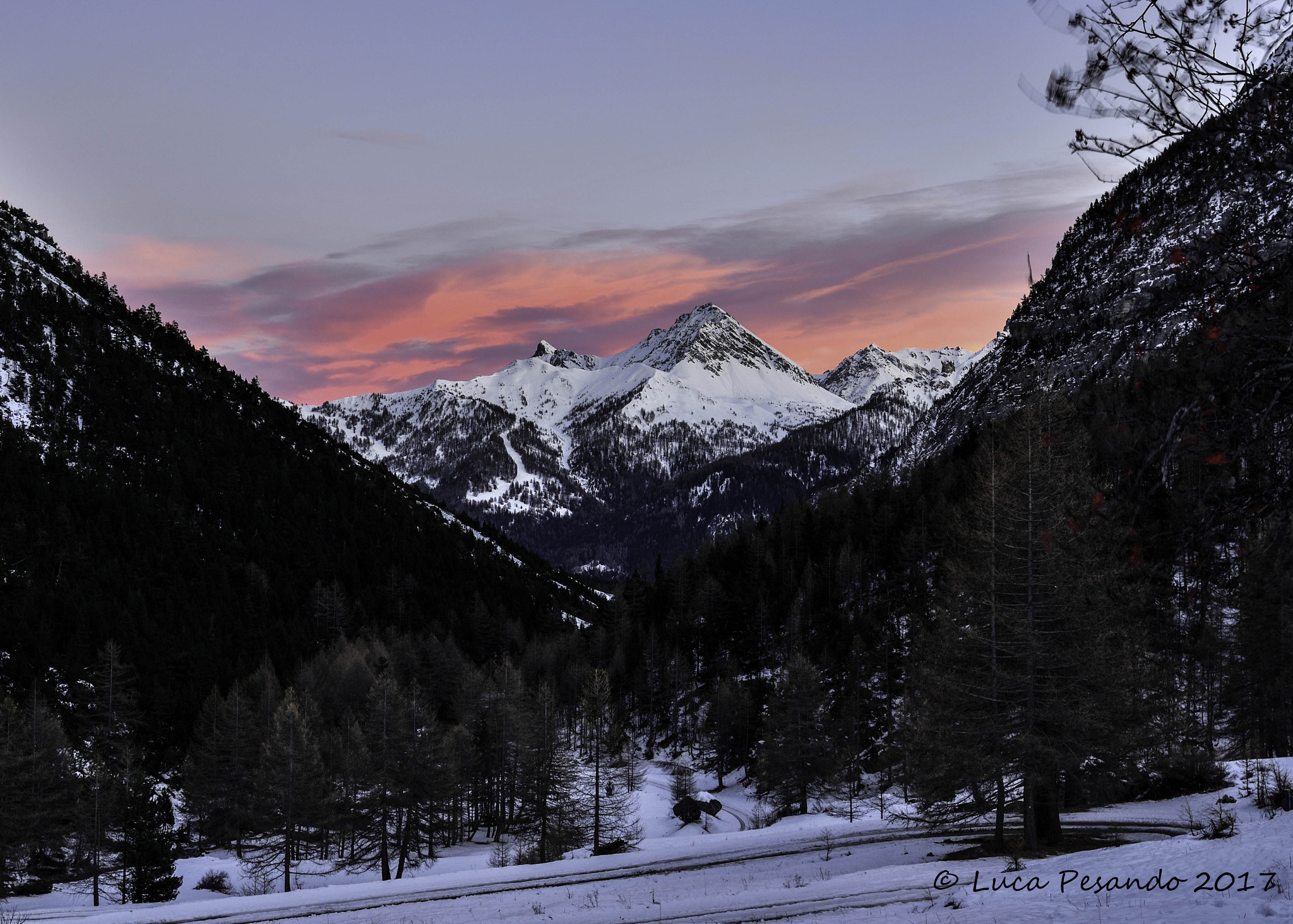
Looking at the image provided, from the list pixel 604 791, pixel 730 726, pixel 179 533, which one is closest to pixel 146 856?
pixel 604 791

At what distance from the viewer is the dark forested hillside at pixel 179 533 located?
98688mm

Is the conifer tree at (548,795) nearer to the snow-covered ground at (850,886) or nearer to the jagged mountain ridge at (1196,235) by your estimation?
the snow-covered ground at (850,886)

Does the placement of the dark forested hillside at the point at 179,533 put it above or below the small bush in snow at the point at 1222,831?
above

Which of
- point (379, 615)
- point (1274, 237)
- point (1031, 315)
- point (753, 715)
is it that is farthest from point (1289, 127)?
point (379, 615)

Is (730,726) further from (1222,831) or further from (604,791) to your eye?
(1222,831)

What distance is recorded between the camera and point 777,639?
95.8 m

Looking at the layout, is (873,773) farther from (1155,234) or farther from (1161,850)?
(1155,234)

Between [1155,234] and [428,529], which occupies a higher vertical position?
[428,529]

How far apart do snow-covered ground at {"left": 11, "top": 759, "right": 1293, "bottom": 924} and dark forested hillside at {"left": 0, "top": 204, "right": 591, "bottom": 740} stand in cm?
7560

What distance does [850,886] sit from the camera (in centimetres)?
1614

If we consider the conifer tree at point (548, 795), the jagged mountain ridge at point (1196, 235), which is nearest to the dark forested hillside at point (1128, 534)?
the jagged mountain ridge at point (1196, 235)

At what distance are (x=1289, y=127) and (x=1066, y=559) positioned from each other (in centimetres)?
1602

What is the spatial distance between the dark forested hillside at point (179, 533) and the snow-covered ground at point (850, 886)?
248ft

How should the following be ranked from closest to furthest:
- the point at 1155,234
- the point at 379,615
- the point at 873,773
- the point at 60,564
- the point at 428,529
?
the point at 1155,234, the point at 873,773, the point at 60,564, the point at 379,615, the point at 428,529
